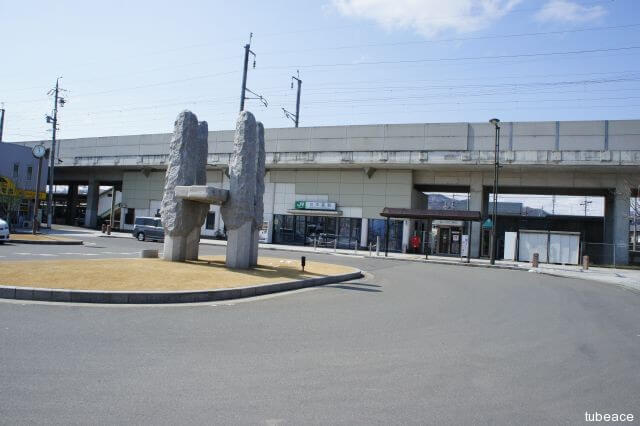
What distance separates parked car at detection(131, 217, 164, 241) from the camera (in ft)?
110

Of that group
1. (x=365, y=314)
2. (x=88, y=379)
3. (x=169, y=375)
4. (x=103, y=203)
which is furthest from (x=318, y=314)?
(x=103, y=203)

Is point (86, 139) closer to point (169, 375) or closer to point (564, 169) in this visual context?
point (564, 169)

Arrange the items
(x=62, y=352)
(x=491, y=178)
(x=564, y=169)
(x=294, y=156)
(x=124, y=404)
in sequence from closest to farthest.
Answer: (x=124, y=404), (x=62, y=352), (x=564, y=169), (x=491, y=178), (x=294, y=156)

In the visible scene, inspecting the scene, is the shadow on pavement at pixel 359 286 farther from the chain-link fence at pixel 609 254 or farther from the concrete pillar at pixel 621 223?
the concrete pillar at pixel 621 223

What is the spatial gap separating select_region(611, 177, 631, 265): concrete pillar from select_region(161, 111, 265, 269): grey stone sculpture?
27.1 metres

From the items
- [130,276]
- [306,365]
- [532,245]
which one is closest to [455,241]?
[532,245]

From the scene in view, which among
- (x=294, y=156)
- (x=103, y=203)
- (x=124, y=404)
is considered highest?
(x=294, y=156)

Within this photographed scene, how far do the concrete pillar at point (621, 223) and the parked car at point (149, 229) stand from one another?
105 ft

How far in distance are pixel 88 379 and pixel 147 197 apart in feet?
154

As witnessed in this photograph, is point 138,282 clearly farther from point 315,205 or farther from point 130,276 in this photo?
point 315,205

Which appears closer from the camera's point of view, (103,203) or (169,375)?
(169,375)

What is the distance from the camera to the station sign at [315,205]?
1526 inches

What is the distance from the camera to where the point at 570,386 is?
16.9ft

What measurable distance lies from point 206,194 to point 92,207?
4539 centimetres
